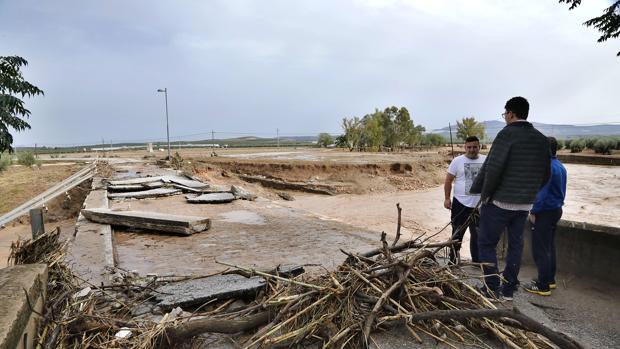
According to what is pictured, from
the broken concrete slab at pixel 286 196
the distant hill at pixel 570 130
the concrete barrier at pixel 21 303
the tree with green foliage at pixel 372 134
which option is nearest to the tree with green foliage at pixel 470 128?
the distant hill at pixel 570 130

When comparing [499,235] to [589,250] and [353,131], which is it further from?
[353,131]

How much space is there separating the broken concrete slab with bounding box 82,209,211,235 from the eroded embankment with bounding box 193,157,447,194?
13936mm

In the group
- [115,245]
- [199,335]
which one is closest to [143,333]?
[199,335]

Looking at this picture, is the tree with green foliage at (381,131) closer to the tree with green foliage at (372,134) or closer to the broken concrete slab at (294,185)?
the tree with green foliage at (372,134)

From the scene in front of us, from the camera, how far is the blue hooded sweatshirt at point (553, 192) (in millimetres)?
4164

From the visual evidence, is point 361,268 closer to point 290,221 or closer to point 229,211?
point 290,221

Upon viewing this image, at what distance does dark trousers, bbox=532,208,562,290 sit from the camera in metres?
4.25

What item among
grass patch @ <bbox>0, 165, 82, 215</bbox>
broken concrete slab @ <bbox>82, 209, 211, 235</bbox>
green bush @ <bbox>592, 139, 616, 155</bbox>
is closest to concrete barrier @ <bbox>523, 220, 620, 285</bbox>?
broken concrete slab @ <bbox>82, 209, 211, 235</bbox>

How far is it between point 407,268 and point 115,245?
5140 millimetres

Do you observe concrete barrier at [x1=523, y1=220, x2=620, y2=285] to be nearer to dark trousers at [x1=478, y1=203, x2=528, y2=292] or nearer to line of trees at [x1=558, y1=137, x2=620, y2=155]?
dark trousers at [x1=478, y1=203, x2=528, y2=292]

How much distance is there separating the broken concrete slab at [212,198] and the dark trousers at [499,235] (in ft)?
25.8

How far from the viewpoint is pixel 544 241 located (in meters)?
4.29

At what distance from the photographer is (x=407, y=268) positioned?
291 cm

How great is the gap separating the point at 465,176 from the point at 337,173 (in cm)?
1868
